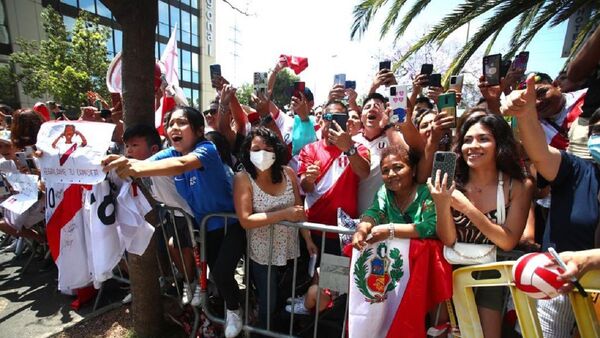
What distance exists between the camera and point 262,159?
2496 mm

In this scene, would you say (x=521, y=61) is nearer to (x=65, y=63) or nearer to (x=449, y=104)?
(x=449, y=104)

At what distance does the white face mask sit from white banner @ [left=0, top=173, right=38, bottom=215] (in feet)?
11.1

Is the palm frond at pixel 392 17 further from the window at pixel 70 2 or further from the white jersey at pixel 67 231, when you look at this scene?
the window at pixel 70 2

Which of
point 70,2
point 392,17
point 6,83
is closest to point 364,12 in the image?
point 392,17

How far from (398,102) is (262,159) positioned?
1.15 m

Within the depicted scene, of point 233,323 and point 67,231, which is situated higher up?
point 67,231

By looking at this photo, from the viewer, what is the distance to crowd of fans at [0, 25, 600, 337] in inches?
71.5

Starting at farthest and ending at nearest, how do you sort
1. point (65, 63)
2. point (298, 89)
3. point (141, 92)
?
point (65, 63), point (298, 89), point (141, 92)

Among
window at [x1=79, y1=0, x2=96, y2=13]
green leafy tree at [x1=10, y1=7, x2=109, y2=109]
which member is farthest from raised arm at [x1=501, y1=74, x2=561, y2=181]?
window at [x1=79, y1=0, x2=96, y2=13]

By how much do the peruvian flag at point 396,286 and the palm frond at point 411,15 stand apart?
652 centimetres

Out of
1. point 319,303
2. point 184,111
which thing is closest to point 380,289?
point 319,303

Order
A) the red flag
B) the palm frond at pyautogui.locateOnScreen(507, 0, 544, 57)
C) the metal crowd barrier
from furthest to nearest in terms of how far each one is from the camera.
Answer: the palm frond at pyautogui.locateOnScreen(507, 0, 544, 57), the red flag, the metal crowd barrier

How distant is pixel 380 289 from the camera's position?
2.01 metres

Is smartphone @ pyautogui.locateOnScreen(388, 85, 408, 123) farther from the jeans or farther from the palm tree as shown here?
the palm tree
